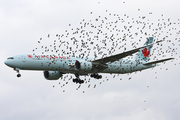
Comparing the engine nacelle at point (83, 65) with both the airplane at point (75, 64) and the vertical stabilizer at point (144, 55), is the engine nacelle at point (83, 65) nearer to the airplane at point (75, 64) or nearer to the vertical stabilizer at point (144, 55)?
the airplane at point (75, 64)

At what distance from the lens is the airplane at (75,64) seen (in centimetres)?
5338

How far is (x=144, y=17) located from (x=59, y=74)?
38.6 metres

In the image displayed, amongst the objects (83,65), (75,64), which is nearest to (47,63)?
(75,64)

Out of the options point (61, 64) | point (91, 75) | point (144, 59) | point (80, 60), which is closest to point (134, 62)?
point (144, 59)

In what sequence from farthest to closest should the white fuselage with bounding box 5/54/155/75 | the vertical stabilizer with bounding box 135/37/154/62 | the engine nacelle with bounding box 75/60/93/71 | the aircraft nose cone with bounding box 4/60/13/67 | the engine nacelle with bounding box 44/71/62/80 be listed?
the vertical stabilizer with bounding box 135/37/154/62 → the engine nacelle with bounding box 44/71/62/80 → the engine nacelle with bounding box 75/60/93/71 → the white fuselage with bounding box 5/54/155/75 → the aircraft nose cone with bounding box 4/60/13/67

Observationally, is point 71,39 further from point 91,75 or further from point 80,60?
point 91,75

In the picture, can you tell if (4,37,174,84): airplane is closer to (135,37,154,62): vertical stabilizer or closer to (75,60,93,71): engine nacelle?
(75,60,93,71): engine nacelle

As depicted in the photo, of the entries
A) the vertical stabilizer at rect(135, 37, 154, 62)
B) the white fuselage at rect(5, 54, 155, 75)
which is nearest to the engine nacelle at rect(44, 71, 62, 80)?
the white fuselage at rect(5, 54, 155, 75)

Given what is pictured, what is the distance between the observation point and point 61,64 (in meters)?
56.4

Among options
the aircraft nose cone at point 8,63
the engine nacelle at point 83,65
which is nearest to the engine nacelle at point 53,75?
the engine nacelle at point 83,65

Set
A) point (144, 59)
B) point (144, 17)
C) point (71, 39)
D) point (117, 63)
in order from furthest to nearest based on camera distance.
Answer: point (144, 59)
point (117, 63)
point (71, 39)
point (144, 17)

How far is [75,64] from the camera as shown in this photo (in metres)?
57.2

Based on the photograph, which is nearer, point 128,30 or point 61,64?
point 128,30

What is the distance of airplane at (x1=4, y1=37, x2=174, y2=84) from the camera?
175ft
